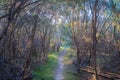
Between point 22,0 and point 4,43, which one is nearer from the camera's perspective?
point 22,0

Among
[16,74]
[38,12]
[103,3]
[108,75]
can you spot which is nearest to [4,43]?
[16,74]

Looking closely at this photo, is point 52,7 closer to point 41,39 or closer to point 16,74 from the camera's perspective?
point 16,74

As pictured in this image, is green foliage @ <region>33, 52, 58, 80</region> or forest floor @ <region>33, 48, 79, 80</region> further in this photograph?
forest floor @ <region>33, 48, 79, 80</region>

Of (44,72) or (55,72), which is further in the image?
(55,72)

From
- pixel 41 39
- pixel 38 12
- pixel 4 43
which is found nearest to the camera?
pixel 4 43

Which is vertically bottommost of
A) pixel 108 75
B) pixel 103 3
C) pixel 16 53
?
pixel 108 75

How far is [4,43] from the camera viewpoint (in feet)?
59.2

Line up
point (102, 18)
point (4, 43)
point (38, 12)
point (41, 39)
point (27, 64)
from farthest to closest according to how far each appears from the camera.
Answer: point (41, 39) < point (102, 18) < point (38, 12) < point (27, 64) < point (4, 43)

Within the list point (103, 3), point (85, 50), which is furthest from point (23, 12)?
point (85, 50)

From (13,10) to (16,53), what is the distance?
23.7 feet

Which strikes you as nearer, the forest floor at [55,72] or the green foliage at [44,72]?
the green foliage at [44,72]

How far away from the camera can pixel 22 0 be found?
15.6 meters

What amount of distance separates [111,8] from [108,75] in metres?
8.14

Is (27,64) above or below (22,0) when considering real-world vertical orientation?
below
